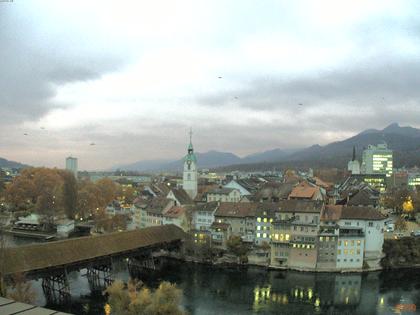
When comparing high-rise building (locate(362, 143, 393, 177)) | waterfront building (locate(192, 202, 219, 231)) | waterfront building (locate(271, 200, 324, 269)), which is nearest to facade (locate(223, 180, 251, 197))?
waterfront building (locate(192, 202, 219, 231))

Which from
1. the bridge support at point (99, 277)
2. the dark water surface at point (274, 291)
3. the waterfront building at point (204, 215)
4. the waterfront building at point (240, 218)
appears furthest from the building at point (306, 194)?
the bridge support at point (99, 277)

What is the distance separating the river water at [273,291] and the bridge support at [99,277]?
54 centimetres

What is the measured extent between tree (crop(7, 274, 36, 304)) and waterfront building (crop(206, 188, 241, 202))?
1103 inches

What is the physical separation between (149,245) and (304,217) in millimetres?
13085

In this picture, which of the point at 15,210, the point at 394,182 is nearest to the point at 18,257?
the point at 15,210

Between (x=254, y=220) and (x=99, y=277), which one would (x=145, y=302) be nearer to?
(x=99, y=277)

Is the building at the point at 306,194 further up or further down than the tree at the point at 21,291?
further up

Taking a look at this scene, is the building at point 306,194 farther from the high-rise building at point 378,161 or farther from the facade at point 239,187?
the high-rise building at point 378,161

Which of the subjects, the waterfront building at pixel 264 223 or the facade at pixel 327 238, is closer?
the facade at pixel 327 238

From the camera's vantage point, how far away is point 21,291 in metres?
21.2

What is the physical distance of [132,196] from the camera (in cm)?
7800

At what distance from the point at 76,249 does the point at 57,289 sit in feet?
9.59

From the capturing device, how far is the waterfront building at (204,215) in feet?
140

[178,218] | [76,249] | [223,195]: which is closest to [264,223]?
[178,218]
